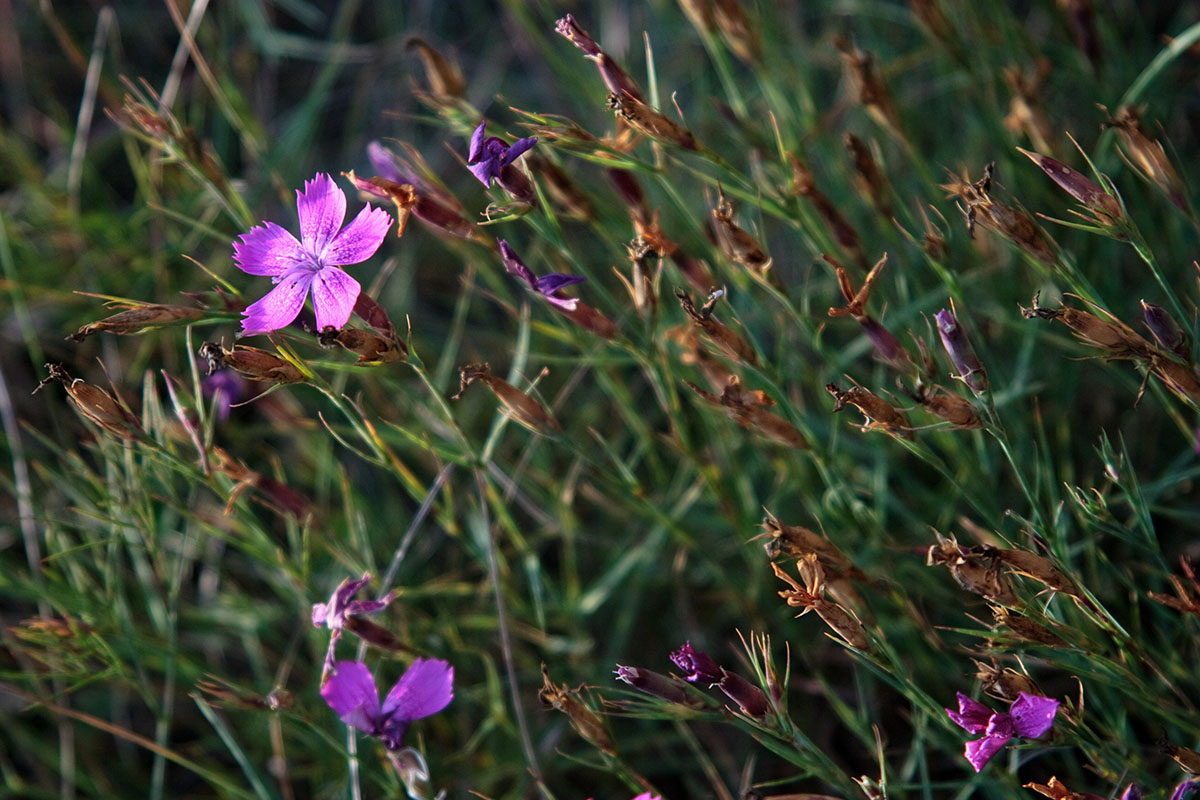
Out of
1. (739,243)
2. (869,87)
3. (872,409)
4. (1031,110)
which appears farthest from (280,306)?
(1031,110)

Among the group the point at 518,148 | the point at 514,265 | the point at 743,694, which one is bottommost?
the point at 743,694

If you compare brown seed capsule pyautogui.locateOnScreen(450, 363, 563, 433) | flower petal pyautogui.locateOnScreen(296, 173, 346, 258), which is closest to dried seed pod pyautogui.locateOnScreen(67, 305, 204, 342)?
flower petal pyautogui.locateOnScreen(296, 173, 346, 258)

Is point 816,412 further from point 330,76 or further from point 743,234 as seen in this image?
point 330,76

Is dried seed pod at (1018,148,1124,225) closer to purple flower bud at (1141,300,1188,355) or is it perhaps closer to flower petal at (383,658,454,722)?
purple flower bud at (1141,300,1188,355)

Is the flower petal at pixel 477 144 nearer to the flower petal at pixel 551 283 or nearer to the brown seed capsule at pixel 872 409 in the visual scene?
the flower petal at pixel 551 283

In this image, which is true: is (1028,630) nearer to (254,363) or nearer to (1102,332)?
(1102,332)

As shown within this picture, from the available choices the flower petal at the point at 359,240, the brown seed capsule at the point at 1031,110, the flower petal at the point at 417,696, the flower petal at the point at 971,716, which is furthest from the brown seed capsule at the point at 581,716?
the brown seed capsule at the point at 1031,110

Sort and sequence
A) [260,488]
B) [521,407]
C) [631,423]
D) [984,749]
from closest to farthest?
[984,749]
[521,407]
[260,488]
[631,423]
